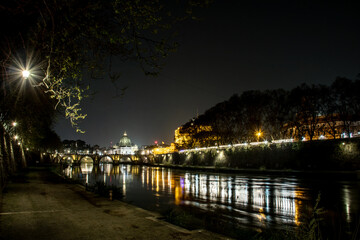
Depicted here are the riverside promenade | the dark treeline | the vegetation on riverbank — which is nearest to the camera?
the riverside promenade

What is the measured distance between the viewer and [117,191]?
19.7 meters

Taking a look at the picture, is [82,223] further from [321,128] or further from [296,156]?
[321,128]

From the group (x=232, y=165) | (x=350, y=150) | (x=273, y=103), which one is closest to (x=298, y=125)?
(x=273, y=103)

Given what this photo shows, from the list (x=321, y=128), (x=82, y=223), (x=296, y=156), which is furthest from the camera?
(x=321, y=128)

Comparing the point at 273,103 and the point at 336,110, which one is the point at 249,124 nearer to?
the point at 273,103

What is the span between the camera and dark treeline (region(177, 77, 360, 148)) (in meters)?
48.5

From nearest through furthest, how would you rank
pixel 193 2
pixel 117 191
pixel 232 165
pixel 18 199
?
1. pixel 193 2
2. pixel 18 199
3. pixel 117 191
4. pixel 232 165

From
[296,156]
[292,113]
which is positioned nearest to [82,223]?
[296,156]

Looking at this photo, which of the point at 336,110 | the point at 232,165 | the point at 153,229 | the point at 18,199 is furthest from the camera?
the point at 232,165

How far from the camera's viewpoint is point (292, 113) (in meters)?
55.2

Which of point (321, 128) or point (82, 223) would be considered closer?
point (82, 223)

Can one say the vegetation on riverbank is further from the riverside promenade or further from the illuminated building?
the riverside promenade

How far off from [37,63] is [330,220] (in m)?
16.2

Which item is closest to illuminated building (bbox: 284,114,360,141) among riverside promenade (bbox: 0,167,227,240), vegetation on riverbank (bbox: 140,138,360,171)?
vegetation on riverbank (bbox: 140,138,360,171)
